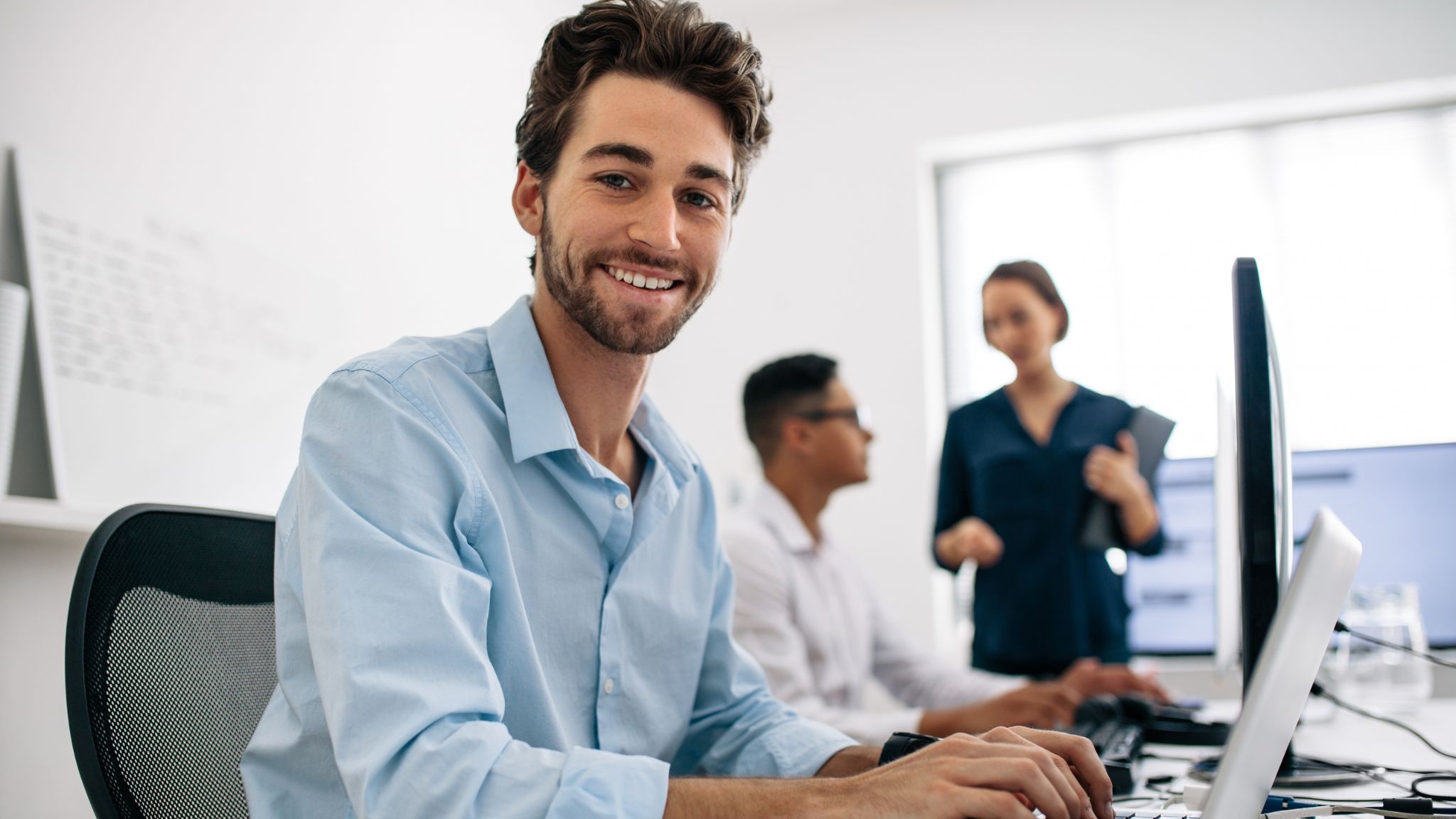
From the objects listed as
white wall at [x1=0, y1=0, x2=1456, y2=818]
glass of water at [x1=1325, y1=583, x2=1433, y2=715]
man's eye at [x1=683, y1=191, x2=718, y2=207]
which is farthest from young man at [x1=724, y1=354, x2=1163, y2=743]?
white wall at [x1=0, y1=0, x2=1456, y2=818]

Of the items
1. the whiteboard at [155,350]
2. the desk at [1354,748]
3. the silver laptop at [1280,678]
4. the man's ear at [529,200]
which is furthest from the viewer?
the whiteboard at [155,350]

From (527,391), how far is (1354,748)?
137 cm

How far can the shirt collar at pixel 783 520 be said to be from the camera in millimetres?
2338

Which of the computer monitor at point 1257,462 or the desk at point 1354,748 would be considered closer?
the computer monitor at point 1257,462

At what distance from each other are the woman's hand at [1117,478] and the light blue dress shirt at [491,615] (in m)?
1.53

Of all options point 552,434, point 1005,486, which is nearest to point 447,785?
point 552,434

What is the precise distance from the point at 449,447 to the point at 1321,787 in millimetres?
1029

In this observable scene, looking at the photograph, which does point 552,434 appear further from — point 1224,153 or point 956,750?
point 1224,153

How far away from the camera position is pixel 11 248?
1.76m

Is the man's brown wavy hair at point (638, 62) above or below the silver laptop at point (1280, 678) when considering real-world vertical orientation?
above

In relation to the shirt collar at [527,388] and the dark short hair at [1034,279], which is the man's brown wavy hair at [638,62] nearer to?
the shirt collar at [527,388]

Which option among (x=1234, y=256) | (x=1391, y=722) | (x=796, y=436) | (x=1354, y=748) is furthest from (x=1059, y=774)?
(x=1234, y=256)

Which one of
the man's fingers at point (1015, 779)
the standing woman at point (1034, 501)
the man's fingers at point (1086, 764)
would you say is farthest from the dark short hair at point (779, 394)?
the man's fingers at point (1015, 779)

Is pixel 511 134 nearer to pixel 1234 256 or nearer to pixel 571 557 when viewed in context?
pixel 571 557
